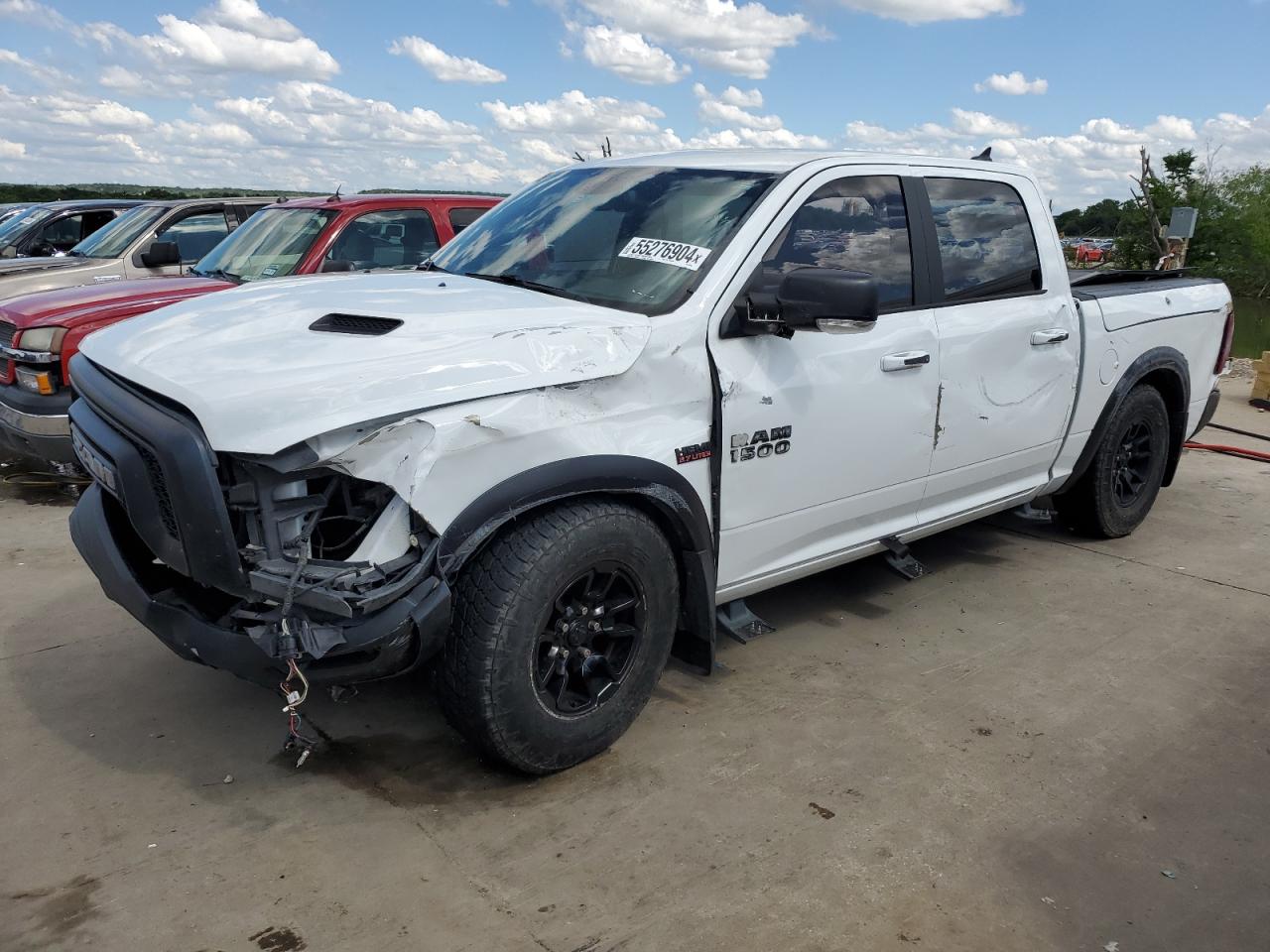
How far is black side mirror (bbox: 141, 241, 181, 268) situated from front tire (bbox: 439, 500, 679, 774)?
6.39m

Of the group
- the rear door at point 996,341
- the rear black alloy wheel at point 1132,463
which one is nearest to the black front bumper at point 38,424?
the rear door at point 996,341

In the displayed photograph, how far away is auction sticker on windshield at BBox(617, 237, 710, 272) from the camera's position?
3.44 metres

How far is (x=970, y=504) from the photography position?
4.66 m

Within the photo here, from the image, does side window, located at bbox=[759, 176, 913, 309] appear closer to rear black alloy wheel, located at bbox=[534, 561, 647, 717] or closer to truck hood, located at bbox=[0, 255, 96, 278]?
rear black alloy wheel, located at bbox=[534, 561, 647, 717]

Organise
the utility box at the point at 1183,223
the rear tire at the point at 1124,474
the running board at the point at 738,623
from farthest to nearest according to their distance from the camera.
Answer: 1. the utility box at the point at 1183,223
2. the rear tire at the point at 1124,474
3. the running board at the point at 738,623

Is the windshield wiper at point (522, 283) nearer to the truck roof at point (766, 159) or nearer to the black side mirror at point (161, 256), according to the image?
the truck roof at point (766, 159)

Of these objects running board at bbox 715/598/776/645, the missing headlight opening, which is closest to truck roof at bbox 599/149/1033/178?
running board at bbox 715/598/776/645

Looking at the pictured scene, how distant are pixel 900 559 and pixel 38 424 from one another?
466 centimetres

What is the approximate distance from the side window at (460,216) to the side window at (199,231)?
9.99 feet

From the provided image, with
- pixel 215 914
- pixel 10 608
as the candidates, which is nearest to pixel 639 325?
pixel 215 914

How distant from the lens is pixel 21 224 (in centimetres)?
1184

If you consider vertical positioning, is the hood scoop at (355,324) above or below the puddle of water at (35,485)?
above

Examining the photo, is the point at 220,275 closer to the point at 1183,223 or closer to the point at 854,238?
the point at 854,238

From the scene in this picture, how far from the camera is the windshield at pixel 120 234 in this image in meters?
9.25
